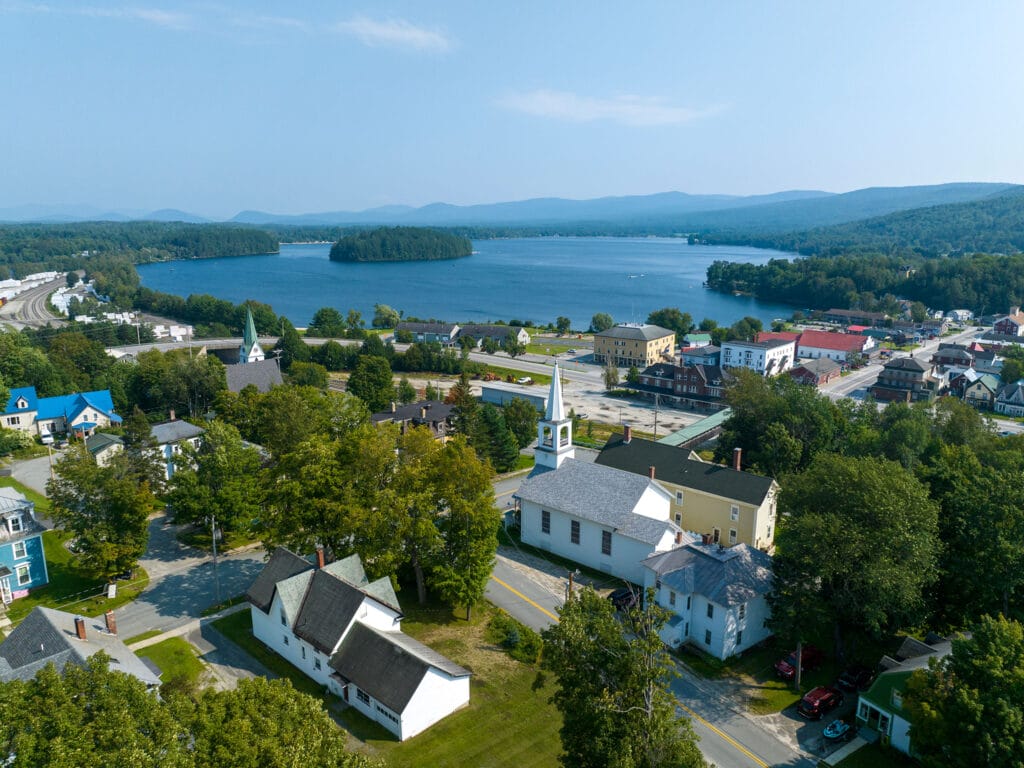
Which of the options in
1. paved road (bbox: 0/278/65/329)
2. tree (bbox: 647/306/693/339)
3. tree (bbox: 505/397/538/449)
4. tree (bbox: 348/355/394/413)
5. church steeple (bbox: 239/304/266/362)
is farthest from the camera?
paved road (bbox: 0/278/65/329)

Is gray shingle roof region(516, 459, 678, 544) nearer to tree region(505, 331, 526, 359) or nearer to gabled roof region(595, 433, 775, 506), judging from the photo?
gabled roof region(595, 433, 775, 506)

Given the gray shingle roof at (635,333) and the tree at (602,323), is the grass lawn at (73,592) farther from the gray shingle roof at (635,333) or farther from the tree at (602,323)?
the tree at (602,323)

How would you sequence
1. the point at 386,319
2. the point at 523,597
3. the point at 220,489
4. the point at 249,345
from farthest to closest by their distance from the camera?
the point at 386,319
the point at 249,345
the point at 220,489
the point at 523,597

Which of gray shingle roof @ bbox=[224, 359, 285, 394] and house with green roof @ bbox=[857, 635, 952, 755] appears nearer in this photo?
house with green roof @ bbox=[857, 635, 952, 755]

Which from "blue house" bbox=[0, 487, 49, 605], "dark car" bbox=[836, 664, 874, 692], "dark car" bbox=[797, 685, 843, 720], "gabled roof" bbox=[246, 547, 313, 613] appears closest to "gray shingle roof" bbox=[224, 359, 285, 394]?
"blue house" bbox=[0, 487, 49, 605]

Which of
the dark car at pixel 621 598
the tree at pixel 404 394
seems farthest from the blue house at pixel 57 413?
the dark car at pixel 621 598

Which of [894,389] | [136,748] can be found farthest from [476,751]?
[894,389]

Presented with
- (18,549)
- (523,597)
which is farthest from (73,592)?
(523,597)

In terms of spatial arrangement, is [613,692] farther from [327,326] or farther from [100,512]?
[327,326]
